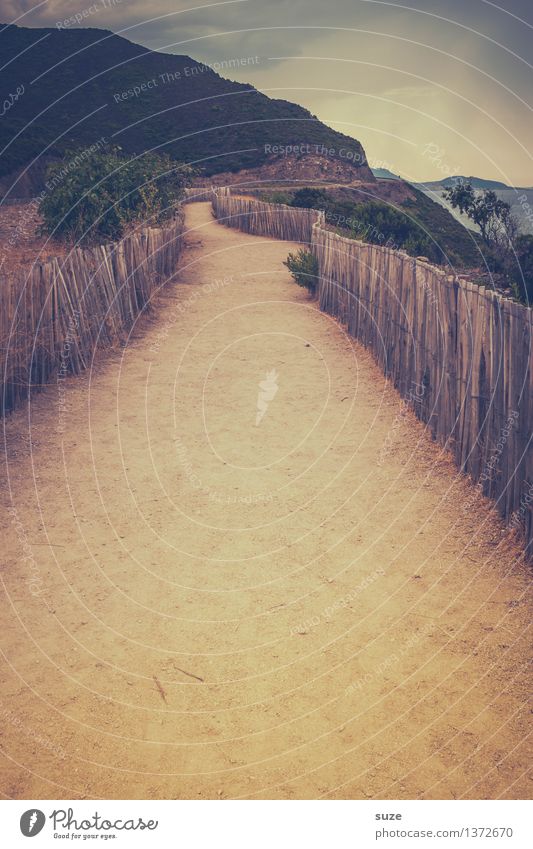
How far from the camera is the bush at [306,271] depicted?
14.9m

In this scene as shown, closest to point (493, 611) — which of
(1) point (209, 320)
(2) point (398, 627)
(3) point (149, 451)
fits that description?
(2) point (398, 627)

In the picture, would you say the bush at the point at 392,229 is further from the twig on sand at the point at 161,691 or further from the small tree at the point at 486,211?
the twig on sand at the point at 161,691

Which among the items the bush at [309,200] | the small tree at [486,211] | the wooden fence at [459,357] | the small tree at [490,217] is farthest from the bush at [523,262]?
the bush at [309,200]

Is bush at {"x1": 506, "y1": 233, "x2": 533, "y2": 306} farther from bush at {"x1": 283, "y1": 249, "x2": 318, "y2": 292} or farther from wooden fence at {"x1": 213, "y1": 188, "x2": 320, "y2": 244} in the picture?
bush at {"x1": 283, "y1": 249, "x2": 318, "y2": 292}

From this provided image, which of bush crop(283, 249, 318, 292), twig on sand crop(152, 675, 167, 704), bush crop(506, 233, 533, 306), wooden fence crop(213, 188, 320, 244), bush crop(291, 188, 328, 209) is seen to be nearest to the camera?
twig on sand crop(152, 675, 167, 704)

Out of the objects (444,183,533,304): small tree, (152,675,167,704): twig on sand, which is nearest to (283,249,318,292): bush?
(444,183,533,304): small tree

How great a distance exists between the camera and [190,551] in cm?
615

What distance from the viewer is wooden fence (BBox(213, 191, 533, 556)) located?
5.67 meters

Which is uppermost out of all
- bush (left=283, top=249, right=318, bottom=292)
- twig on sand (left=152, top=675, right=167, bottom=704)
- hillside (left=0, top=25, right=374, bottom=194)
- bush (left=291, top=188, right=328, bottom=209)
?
hillside (left=0, top=25, right=374, bottom=194)

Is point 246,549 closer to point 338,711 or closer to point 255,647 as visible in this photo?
point 255,647

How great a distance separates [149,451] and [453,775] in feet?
16.0

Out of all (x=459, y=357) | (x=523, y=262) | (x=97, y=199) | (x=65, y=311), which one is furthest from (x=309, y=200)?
(x=459, y=357)

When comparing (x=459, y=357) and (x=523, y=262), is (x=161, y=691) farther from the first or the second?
(x=523, y=262)

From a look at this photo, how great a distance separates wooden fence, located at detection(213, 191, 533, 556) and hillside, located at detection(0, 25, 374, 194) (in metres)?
41.6
